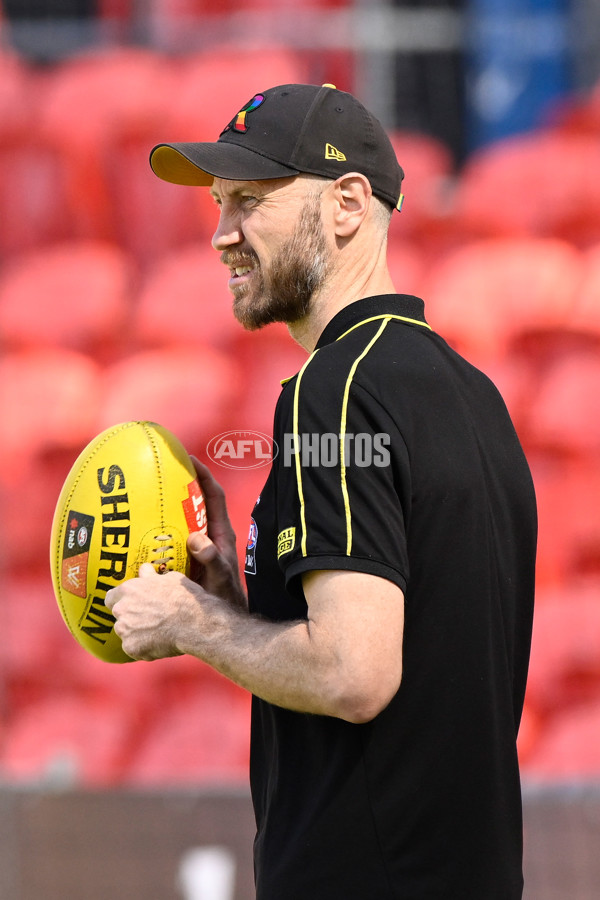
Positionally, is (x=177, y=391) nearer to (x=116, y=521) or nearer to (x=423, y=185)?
(x=423, y=185)

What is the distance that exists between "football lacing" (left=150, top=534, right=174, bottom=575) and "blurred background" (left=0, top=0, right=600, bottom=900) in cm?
156

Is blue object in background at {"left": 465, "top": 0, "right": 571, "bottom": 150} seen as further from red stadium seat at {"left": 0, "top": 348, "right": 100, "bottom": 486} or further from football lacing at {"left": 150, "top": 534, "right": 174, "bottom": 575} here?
football lacing at {"left": 150, "top": 534, "right": 174, "bottom": 575}

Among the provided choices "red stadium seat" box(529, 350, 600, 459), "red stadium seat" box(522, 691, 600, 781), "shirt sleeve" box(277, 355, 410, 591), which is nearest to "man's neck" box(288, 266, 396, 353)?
"shirt sleeve" box(277, 355, 410, 591)

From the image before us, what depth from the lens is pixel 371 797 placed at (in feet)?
4.51

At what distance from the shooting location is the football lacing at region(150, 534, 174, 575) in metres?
1.70

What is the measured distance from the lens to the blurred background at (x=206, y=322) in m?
3.20

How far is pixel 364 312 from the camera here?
5.08 feet

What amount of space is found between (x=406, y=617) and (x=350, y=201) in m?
0.64

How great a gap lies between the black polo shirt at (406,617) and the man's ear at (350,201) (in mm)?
193

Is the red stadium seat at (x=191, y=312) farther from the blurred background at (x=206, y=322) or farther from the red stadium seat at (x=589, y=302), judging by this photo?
the red stadium seat at (x=589, y=302)

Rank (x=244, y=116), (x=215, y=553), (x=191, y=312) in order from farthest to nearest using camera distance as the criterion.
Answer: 1. (x=191, y=312)
2. (x=215, y=553)
3. (x=244, y=116)

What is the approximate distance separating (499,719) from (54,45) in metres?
2.82

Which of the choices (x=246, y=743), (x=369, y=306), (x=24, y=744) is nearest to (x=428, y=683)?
(x=369, y=306)

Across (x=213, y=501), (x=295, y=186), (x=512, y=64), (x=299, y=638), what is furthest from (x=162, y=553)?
(x=512, y=64)
